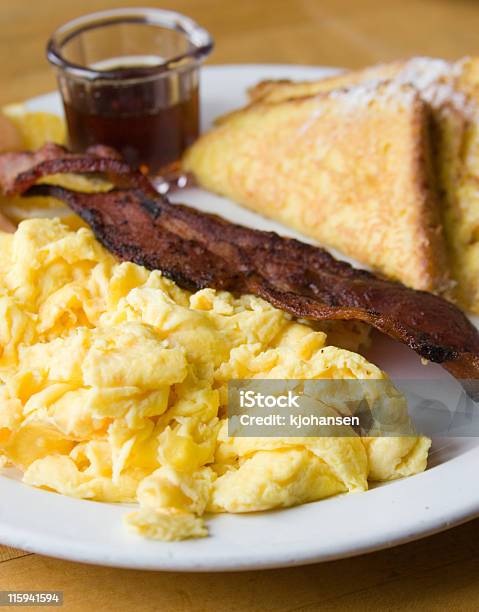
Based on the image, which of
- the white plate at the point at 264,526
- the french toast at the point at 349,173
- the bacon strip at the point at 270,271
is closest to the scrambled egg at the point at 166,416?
the white plate at the point at 264,526

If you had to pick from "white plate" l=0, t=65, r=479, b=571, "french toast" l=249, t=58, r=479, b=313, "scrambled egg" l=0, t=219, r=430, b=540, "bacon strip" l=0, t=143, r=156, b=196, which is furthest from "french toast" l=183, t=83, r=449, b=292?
"white plate" l=0, t=65, r=479, b=571

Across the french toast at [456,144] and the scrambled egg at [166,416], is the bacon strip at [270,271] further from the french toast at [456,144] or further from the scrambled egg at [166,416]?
the french toast at [456,144]

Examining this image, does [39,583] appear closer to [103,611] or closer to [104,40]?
[103,611]

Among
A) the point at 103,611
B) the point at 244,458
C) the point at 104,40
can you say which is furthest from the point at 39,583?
the point at 104,40

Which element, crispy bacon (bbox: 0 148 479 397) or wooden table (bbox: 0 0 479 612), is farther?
crispy bacon (bbox: 0 148 479 397)

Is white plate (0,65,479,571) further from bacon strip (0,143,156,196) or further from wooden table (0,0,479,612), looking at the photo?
bacon strip (0,143,156,196)

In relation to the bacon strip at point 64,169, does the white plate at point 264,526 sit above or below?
below
